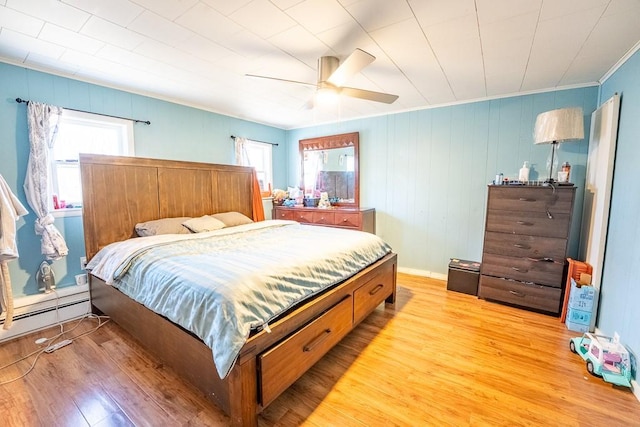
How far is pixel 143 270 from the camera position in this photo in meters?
1.89

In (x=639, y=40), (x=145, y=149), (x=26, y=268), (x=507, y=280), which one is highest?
(x=639, y=40)

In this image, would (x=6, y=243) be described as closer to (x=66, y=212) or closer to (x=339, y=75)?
(x=66, y=212)

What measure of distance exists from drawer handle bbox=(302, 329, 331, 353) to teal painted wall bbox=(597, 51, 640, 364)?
6.55 feet

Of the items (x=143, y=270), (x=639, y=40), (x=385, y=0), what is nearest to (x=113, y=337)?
(x=143, y=270)

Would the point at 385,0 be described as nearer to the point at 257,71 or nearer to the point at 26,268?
the point at 257,71

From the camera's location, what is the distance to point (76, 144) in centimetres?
279

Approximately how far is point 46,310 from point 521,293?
15.5 feet

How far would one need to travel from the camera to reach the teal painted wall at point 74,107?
91.9 inches

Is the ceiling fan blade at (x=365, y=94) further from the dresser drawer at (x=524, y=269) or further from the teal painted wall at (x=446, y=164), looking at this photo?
the dresser drawer at (x=524, y=269)

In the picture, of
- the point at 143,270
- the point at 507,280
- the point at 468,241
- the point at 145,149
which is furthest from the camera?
the point at 468,241

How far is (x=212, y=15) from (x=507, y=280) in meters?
3.60

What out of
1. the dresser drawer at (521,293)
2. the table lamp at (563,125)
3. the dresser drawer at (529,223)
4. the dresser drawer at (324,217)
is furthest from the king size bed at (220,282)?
the table lamp at (563,125)

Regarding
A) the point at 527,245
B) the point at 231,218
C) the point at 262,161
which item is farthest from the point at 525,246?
the point at 262,161

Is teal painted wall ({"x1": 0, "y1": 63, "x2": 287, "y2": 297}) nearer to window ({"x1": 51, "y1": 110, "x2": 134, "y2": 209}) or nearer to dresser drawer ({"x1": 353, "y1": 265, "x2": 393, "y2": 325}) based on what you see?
window ({"x1": 51, "y1": 110, "x2": 134, "y2": 209})
